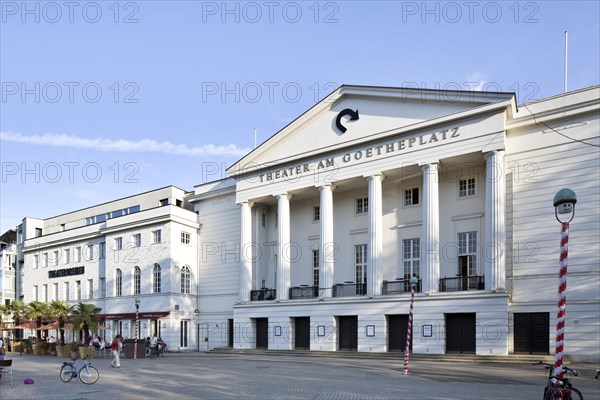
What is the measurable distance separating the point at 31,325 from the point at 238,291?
16851mm

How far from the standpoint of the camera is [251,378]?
792 inches

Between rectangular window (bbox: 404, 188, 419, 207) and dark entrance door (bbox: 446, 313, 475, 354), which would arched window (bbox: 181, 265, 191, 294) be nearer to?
rectangular window (bbox: 404, 188, 419, 207)

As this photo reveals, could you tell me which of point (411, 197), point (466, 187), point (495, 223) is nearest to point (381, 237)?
point (411, 197)

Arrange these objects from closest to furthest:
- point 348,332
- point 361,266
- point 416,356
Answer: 1. point 416,356
2. point 348,332
3. point 361,266

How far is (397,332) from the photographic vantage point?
32.4 m

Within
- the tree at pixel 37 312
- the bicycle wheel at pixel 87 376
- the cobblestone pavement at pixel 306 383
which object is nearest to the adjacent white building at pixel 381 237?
the cobblestone pavement at pixel 306 383

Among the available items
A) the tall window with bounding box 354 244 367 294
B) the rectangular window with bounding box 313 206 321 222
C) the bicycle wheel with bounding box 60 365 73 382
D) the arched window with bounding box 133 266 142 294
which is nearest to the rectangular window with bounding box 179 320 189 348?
the arched window with bounding box 133 266 142 294

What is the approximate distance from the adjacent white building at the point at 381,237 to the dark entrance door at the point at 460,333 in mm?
62

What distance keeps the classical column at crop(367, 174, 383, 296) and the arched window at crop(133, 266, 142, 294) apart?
2038 cm

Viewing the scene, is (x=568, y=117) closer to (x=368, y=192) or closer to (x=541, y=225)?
(x=541, y=225)

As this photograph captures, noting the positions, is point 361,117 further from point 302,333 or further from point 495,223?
point 302,333

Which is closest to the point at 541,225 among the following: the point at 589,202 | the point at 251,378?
the point at 589,202

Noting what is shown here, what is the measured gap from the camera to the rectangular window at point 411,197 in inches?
1371

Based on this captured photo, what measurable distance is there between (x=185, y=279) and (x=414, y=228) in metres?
19.4
